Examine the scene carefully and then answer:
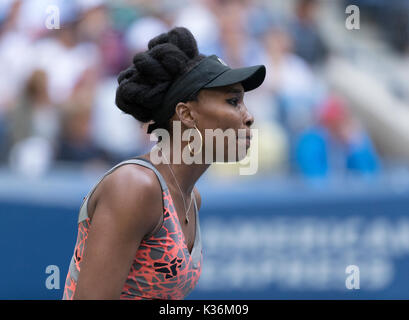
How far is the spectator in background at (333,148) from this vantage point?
16.3 ft

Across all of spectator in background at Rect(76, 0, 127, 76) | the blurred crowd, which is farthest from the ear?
spectator in background at Rect(76, 0, 127, 76)

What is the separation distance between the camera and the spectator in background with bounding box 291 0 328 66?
223 inches

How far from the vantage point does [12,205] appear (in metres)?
4.30

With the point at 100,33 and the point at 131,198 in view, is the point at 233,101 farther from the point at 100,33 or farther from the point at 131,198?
the point at 100,33

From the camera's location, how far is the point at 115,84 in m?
4.99

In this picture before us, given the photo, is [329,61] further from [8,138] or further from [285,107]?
[8,138]

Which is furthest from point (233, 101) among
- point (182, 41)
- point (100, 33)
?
point (100, 33)

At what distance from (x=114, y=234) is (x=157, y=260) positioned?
18 cm

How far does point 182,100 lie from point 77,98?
117 inches

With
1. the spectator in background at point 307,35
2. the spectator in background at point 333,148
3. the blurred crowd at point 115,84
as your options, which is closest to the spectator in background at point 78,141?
the blurred crowd at point 115,84

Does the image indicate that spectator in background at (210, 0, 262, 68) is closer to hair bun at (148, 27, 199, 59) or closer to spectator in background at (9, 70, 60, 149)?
spectator in background at (9, 70, 60, 149)
